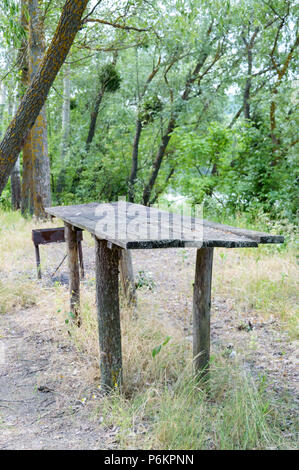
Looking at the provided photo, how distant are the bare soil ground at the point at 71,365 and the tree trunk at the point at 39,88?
167cm

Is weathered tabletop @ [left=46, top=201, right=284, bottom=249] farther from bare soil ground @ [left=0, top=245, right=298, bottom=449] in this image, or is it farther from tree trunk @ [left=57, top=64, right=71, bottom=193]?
tree trunk @ [left=57, top=64, right=71, bottom=193]

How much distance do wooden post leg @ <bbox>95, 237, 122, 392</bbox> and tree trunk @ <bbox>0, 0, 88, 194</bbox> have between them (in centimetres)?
157

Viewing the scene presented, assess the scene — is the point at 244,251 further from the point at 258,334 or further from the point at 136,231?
the point at 136,231

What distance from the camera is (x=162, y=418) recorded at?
2.57m

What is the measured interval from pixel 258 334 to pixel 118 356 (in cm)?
184

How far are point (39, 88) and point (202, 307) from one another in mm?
2571

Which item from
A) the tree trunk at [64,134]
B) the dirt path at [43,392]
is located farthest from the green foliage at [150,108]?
the dirt path at [43,392]

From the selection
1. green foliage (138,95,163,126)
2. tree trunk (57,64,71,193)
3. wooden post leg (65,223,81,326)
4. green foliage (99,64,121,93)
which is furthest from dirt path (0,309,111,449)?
green foliage (99,64,121,93)

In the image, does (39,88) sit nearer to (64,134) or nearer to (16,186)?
(16,186)

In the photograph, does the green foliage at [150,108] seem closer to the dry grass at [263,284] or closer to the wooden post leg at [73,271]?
Answer: the dry grass at [263,284]

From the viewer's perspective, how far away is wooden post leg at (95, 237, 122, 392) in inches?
119

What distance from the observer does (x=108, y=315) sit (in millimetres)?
3068

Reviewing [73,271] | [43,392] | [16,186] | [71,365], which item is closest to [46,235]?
[73,271]

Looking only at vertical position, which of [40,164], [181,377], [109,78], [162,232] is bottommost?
[181,377]
